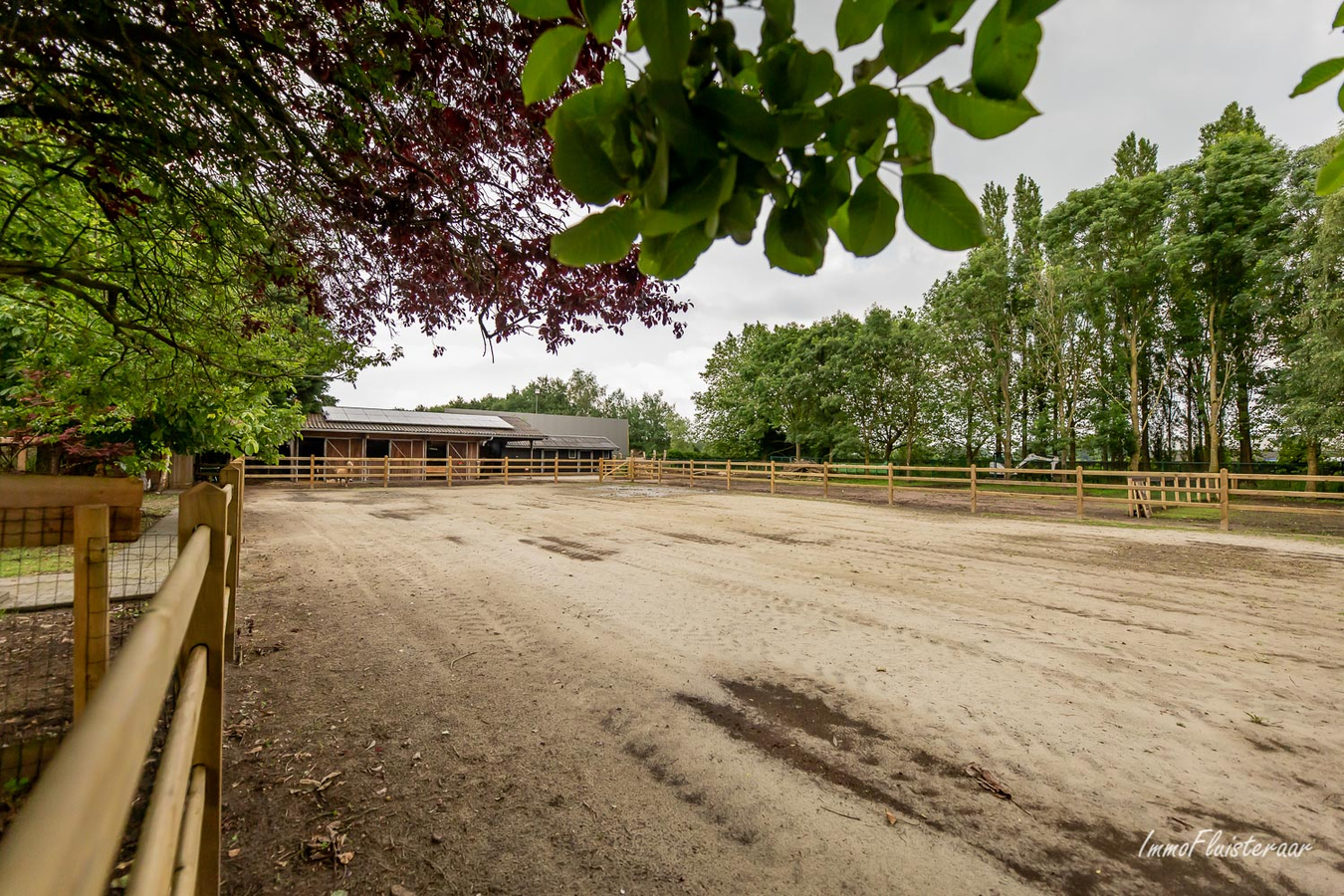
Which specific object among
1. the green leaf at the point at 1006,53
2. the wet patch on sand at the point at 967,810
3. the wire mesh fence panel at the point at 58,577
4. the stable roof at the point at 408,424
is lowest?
the wet patch on sand at the point at 967,810

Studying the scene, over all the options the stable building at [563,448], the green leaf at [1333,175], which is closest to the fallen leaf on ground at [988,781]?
the green leaf at [1333,175]

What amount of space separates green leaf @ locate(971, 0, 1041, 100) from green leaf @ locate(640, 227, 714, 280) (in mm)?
395

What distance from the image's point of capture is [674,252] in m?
0.82

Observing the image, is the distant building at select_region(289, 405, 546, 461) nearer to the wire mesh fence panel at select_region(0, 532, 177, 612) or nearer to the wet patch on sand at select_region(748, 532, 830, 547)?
Result: the wire mesh fence panel at select_region(0, 532, 177, 612)

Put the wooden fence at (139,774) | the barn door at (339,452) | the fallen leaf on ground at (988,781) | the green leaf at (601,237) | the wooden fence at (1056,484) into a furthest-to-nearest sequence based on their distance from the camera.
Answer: the barn door at (339,452), the wooden fence at (1056,484), the fallen leaf on ground at (988,781), the green leaf at (601,237), the wooden fence at (139,774)

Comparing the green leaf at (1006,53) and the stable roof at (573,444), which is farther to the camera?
the stable roof at (573,444)

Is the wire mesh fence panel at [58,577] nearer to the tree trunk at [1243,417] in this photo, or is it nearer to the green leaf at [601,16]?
the green leaf at [601,16]

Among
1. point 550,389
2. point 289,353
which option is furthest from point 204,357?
point 550,389

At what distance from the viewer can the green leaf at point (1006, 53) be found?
0.69 metres

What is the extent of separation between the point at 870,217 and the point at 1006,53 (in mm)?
235

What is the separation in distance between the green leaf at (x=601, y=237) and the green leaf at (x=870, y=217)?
31 cm

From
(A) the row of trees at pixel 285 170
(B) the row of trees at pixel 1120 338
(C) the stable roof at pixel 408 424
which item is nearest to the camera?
(A) the row of trees at pixel 285 170

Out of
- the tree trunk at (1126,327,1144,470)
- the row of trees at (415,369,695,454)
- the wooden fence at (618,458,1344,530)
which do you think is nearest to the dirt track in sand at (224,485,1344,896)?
the wooden fence at (618,458,1344,530)

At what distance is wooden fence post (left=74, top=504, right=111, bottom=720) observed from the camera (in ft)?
5.69
